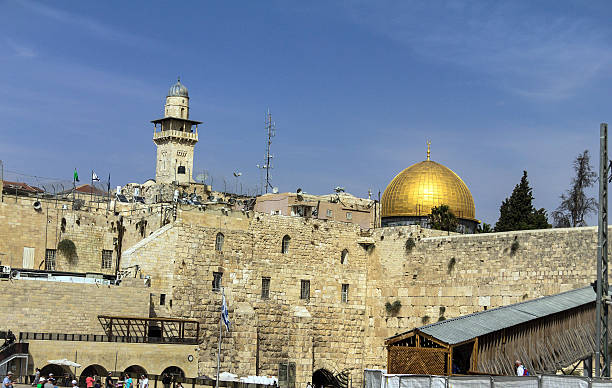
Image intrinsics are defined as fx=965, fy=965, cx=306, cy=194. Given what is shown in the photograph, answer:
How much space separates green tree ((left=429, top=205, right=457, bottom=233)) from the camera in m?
43.7

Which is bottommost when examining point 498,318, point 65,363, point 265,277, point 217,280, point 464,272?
point 65,363

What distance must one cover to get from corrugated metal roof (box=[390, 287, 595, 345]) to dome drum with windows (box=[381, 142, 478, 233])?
20595 millimetres

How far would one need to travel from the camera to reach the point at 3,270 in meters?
30.7

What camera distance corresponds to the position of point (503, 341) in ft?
71.8

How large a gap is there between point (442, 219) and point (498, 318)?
71.7 ft

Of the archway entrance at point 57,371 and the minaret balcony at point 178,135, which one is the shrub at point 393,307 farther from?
the minaret balcony at point 178,135

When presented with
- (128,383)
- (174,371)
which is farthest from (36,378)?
(174,371)

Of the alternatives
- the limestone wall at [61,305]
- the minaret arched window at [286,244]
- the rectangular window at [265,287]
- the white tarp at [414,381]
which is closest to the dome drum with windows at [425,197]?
the minaret arched window at [286,244]

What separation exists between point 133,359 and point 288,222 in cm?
934

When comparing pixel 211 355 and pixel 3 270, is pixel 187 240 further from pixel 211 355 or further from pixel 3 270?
pixel 3 270

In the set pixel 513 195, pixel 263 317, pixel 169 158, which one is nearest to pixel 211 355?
pixel 263 317

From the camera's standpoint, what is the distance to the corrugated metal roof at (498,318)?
21062mm

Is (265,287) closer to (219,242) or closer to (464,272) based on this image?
(219,242)

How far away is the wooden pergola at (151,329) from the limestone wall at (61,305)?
29cm
